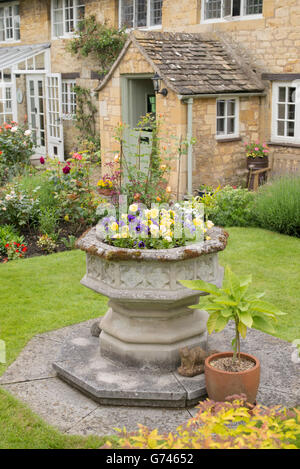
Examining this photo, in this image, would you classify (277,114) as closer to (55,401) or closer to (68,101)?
(68,101)

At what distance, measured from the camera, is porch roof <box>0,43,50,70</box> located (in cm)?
1744

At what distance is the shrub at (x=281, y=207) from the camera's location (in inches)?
368

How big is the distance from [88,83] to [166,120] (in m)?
5.73

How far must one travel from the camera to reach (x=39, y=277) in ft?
25.2

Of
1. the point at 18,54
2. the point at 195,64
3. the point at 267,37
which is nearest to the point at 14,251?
the point at 195,64

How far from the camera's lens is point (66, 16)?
1767 cm

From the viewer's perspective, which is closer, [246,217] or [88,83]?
[246,217]

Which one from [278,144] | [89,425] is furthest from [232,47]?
[89,425]

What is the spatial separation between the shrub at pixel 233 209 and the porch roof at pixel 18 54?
10028 mm

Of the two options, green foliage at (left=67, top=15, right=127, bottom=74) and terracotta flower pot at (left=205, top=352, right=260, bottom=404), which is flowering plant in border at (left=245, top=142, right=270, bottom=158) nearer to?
green foliage at (left=67, top=15, right=127, bottom=74)

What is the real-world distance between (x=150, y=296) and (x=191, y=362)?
2.22ft

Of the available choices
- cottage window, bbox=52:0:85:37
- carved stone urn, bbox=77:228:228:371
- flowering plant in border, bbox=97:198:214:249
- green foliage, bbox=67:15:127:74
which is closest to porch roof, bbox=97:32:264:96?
green foliage, bbox=67:15:127:74

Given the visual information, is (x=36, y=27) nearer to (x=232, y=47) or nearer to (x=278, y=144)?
(x=232, y=47)

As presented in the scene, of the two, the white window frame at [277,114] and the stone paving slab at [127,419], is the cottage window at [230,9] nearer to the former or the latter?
the white window frame at [277,114]
